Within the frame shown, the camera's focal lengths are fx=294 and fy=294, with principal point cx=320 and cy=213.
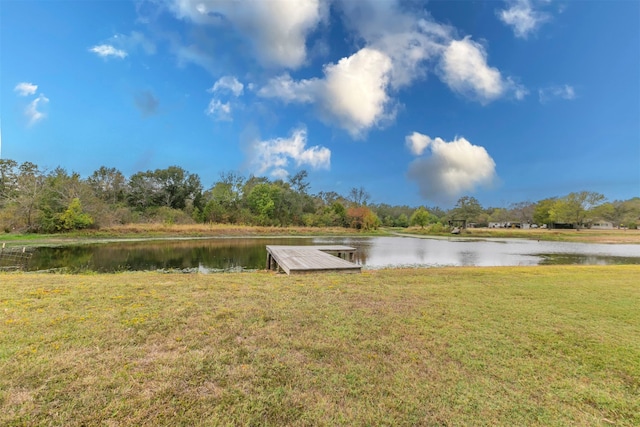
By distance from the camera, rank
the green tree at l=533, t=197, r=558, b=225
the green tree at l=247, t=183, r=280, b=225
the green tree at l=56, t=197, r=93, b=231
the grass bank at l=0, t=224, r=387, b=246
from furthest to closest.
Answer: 1. the green tree at l=533, t=197, r=558, b=225
2. the green tree at l=247, t=183, r=280, b=225
3. the green tree at l=56, t=197, r=93, b=231
4. the grass bank at l=0, t=224, r=387, b=246

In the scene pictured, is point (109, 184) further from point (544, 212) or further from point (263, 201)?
point (544, 212)

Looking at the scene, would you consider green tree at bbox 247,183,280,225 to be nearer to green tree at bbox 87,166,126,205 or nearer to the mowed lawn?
green tree at bbox 87,166,126,205

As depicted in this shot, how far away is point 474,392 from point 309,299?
3.02m

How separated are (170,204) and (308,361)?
47.6 m

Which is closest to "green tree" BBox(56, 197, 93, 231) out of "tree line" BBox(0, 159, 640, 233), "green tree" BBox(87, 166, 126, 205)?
"tree line" BBox(0, 159, 640, 233)

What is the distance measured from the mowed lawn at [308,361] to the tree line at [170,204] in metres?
28.0

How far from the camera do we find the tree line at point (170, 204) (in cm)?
2559

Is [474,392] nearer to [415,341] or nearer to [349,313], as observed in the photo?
[415,341]

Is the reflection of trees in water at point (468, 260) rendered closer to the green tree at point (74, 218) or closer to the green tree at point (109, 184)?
the green tree at point (74, 218)

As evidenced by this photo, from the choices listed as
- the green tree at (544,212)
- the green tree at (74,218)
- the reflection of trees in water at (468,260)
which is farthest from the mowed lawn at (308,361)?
the green tree at (544,212)

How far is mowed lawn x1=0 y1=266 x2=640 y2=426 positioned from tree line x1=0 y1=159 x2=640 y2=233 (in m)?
28.0

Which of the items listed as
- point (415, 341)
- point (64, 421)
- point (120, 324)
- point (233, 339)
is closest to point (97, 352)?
point (120, 324)

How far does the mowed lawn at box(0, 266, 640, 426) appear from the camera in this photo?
7.07ft

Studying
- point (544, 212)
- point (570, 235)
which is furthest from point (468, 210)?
point (570, 235)
